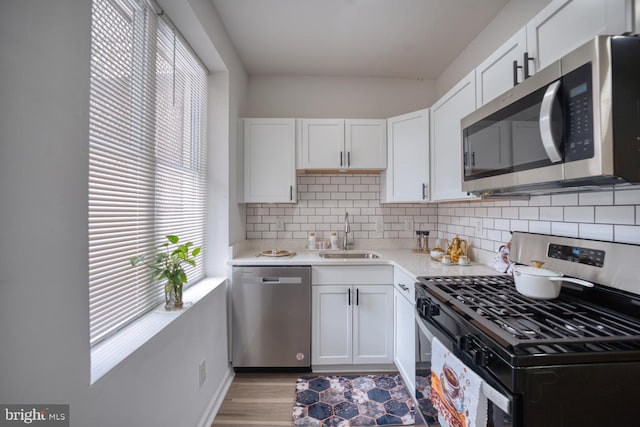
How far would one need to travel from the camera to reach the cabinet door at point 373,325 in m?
2.18

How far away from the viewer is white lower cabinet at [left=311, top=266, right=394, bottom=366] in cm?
217

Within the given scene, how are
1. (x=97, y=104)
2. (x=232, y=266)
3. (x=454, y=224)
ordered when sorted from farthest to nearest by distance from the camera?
1. (x=454, y=224)
2. (x=232, y=266)
3. (x=97, y=104)

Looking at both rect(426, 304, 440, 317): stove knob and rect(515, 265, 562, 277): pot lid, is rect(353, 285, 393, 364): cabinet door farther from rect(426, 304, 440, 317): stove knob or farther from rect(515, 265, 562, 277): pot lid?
rect(515, 265, 562, 277): pot lid

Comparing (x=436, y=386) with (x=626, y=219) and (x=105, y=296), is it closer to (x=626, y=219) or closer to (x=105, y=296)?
(x=626, y=219)

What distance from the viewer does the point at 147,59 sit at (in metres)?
1.34

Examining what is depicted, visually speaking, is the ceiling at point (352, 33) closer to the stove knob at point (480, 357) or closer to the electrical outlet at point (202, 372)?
the stove knob at point (480, 357)

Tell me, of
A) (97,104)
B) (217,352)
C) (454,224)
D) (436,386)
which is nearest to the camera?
(97,104)

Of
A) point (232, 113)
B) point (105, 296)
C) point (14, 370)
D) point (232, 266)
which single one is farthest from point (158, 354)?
point (232, 113)

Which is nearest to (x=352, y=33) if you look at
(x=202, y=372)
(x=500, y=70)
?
(x=500, y=70)

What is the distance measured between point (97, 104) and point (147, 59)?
486 millimetres

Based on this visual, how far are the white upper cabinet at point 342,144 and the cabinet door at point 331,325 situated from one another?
111 cm

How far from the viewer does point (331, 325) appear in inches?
85.9

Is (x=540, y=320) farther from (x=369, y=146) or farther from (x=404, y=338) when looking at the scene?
(x=369, y=146)

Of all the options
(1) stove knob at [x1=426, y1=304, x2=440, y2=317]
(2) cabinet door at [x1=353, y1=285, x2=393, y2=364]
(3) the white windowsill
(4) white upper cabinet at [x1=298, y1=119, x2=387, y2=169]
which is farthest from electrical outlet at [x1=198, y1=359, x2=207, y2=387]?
(4) white upper cabinet at [x1=298, y1=119, x2=387, y2=169]
